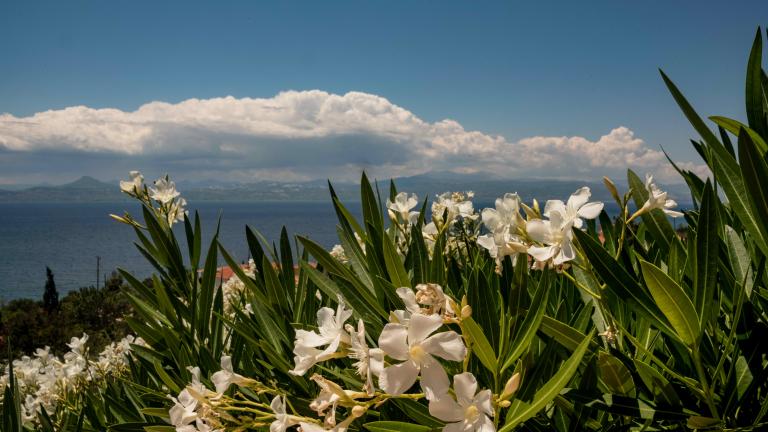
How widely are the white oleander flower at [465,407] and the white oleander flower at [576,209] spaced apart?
1.04 ft

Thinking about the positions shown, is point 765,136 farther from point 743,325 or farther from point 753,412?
point 753,412

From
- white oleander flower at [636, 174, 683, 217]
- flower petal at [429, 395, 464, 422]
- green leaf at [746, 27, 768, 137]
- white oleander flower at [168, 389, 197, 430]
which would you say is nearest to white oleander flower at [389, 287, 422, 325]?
flower petal at [429, 395, 464, 422]

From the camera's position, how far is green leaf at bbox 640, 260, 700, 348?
2.19 feet

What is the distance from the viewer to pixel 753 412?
2.65 feet

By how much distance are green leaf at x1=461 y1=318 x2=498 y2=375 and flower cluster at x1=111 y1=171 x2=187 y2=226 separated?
1332 mm

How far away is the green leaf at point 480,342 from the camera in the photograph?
2.20 feet

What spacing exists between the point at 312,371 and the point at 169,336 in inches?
18.6

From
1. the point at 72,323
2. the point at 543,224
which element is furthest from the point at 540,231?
the point at 72,323

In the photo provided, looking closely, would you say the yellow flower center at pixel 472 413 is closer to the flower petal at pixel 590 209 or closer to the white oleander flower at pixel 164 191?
the flower petal at pixel 590 209

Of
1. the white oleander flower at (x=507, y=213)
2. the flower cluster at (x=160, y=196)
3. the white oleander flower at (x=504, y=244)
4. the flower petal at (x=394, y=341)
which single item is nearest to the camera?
the flower petal at (x=394, y=341)

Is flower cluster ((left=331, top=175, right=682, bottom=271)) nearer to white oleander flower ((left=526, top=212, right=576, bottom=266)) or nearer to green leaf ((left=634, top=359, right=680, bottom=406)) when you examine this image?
white oleander flower ((left=526, top=212, right=576, bottom=266))

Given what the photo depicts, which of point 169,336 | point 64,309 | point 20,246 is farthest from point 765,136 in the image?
point 20,246

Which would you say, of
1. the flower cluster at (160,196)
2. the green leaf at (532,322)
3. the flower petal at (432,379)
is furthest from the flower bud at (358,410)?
the flower cluster at (160,196)

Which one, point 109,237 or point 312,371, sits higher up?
point 312,371
